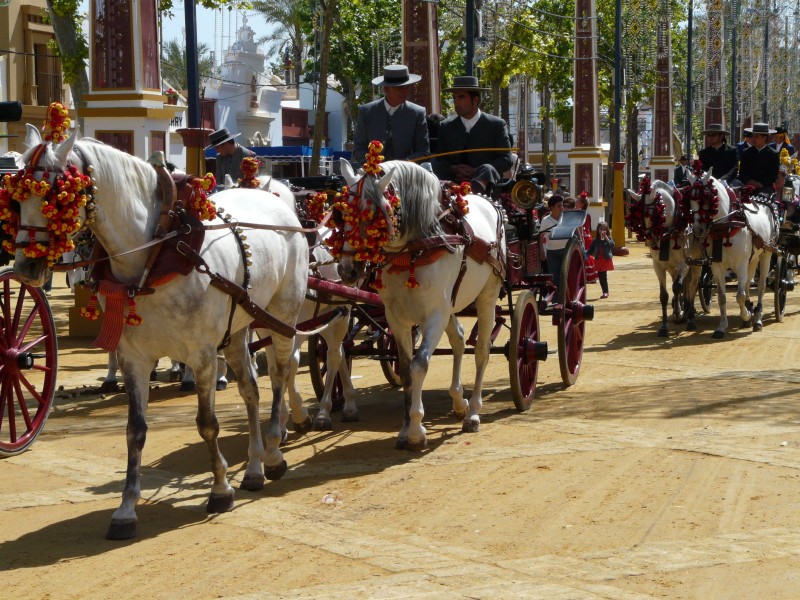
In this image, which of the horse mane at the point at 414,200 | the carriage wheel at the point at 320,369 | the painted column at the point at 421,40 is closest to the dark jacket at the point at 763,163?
the painted column at the point at 421,40

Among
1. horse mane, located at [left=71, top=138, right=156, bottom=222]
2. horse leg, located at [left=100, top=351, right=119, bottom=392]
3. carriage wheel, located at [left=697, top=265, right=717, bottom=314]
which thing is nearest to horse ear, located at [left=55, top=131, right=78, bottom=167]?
horse mane, located at [left=71, top=138, right=156, bottom=222]

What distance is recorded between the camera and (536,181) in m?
11.6

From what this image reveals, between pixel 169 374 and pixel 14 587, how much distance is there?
23.9ft

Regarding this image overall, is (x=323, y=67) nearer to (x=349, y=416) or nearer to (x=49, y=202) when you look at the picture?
(x=349, y=416)

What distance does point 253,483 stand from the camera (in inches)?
313

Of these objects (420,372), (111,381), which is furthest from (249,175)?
(111,381)

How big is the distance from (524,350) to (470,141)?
1954mm

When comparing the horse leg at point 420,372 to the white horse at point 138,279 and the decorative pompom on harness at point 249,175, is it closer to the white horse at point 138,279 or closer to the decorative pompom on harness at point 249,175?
the white horse at point 138,279

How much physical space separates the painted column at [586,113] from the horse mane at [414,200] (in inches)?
1083

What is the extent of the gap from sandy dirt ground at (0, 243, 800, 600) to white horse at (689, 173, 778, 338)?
3912 mm

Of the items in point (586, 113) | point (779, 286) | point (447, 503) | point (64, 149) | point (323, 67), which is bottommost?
point (447, 503)

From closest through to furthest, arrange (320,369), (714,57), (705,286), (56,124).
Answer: (56,124) → (320,369) → (705,286) → (714,57)

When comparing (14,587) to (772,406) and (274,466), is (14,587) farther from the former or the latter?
(772,406)

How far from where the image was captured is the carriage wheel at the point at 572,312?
38.2 feet
